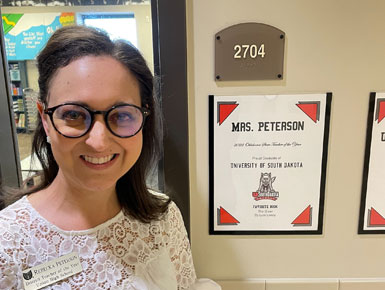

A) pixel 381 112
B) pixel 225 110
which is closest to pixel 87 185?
pixel 225 110

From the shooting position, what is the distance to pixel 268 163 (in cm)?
119

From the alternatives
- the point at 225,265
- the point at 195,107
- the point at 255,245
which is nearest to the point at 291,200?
the point at 255,245

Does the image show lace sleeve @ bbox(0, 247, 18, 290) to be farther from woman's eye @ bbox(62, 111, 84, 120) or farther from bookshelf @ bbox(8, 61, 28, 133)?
bookshelf @ bbox(8, 61, 28, 133)

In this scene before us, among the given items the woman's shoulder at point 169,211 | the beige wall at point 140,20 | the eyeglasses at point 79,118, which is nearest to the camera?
the eyeglasses at point 79,118

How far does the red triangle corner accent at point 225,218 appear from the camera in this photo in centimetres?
123

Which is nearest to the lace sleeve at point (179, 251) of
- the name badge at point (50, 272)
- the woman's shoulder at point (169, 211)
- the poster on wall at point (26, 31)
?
the woman's shoulder at point (169, 211)

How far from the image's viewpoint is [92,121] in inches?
29.4

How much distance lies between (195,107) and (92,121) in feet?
1.55

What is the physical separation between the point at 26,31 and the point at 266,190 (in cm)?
99

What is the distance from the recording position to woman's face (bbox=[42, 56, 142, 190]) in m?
0.74

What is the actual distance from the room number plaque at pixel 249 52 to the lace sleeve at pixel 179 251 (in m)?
0.46

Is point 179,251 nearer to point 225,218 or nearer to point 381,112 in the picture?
point 225,218

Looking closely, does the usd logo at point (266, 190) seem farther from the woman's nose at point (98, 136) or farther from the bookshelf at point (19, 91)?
the bookshelf at point (19, 91)

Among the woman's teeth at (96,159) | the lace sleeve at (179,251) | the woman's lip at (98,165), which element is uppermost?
the woman's teeth at (96,159)
